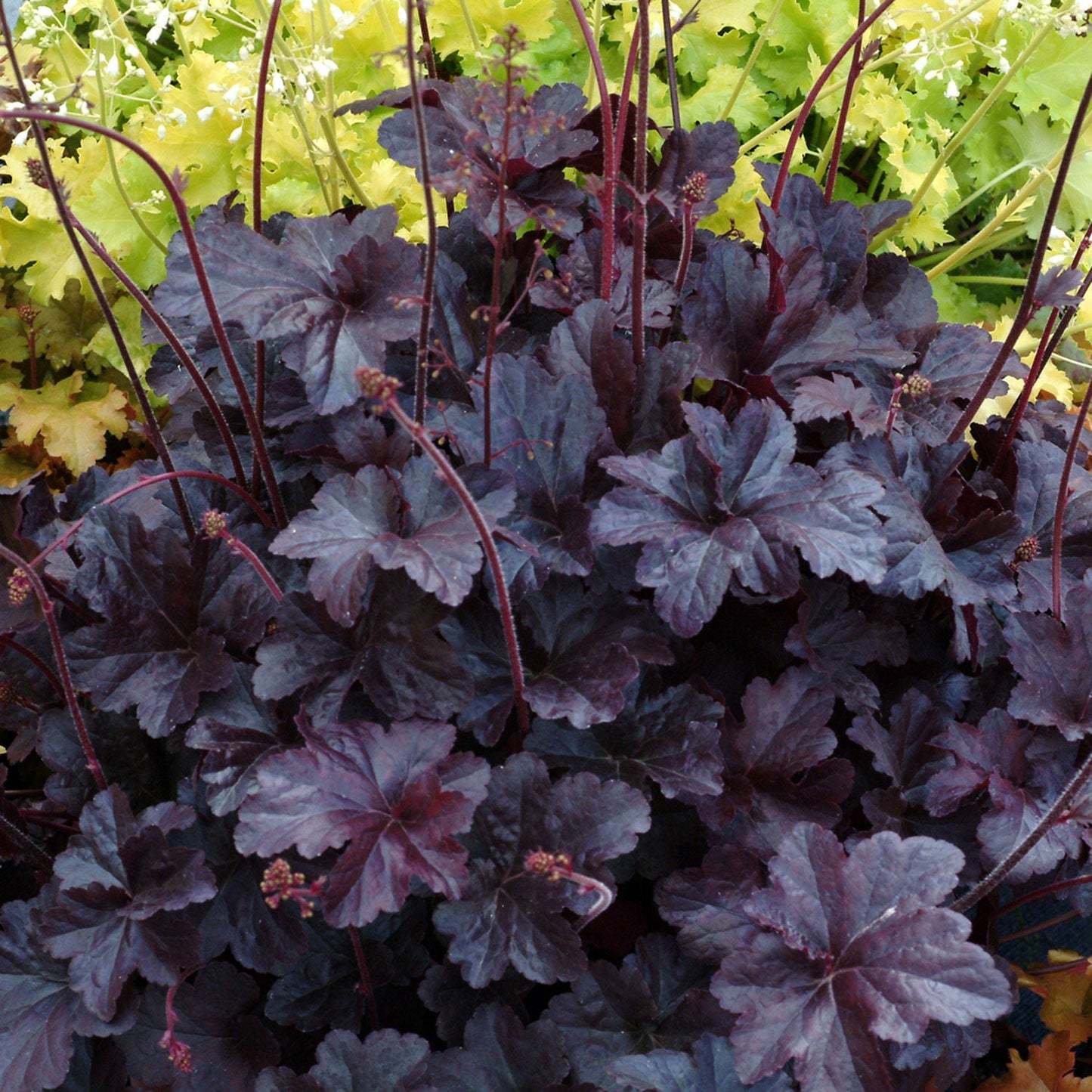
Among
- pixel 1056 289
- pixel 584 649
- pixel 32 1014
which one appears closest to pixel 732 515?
pixel 584 649

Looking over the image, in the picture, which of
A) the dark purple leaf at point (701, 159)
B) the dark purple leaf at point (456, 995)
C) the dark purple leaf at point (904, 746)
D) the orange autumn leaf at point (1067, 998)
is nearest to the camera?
the dark purple leaf at point (456, 995)

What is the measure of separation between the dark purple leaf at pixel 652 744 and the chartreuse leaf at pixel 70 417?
144 centimetres

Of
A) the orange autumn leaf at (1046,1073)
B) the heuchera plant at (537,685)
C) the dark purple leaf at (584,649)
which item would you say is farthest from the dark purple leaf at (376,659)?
the orange autumn leaf at (1046,1073)

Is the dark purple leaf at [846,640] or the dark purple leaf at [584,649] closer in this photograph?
the dark purple leaf at [584,649]

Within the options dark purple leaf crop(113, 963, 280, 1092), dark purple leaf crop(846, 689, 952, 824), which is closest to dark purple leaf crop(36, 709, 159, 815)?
dark purple leaf crop(113, 963, 280, 1092)

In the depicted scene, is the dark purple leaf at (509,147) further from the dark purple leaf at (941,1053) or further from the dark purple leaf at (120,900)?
the dark purple leaf at (941,1053)

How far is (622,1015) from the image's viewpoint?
3.77ft

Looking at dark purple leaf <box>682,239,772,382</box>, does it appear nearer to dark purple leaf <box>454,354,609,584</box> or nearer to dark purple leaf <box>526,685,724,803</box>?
dark purple leaf <box>454,354,609,584</box>

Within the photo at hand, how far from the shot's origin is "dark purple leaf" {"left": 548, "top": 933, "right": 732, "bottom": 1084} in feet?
3.68

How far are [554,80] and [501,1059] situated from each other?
7.12 ft

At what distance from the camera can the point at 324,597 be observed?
3.33ft

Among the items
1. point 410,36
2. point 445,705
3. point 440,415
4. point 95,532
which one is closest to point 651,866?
point 445,705

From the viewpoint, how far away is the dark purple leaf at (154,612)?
3.83ft

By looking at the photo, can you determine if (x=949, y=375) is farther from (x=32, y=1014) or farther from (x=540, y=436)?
(x=32, y=1014)
